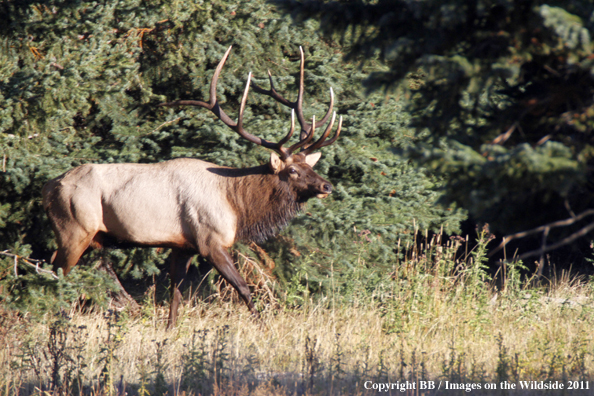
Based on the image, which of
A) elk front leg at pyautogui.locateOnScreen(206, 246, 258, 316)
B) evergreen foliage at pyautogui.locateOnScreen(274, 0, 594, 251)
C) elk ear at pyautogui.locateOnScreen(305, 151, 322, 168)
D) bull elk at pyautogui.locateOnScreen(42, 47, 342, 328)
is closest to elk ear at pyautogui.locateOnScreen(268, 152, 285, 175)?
bull elk at pyautogui.locateOnScreen(42, 47, 342, 328)

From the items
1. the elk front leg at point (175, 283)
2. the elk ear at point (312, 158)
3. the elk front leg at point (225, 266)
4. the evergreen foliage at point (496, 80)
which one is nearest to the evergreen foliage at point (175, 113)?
the elk ear at point (312, 158)

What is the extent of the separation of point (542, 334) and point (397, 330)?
1349 mm

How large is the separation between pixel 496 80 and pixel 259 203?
3.75m

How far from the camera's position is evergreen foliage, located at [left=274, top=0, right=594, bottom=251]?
2.21 metres

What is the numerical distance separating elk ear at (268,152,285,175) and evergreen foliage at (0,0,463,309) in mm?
671

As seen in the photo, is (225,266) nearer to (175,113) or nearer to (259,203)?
(259,203)

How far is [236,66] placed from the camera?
7.00 meters

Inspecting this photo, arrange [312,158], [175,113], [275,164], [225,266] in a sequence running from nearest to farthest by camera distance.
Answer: [225,266] < [275,164] < [312,158] < [175,113]

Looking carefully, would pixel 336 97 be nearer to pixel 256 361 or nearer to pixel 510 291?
pixel 510 291

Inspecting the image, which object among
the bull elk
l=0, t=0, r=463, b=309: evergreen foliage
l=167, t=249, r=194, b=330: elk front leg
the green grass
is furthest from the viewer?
l=0, t=0, r=463, b=309: evergreen foliage

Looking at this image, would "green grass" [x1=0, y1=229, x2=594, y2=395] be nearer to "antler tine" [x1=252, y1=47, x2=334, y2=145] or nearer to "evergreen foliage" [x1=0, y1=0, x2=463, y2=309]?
"evergreen foliage" [x1=0, y1=0, x2=463, y2=309]

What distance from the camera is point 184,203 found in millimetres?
5816

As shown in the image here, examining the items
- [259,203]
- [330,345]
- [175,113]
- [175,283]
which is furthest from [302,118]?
[330,345]

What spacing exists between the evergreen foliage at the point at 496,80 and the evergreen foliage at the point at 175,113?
327 centimetres
